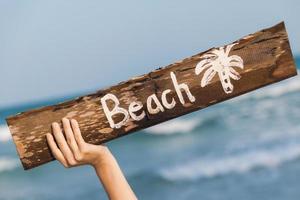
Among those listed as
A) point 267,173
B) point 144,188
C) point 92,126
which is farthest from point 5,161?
point 92,126

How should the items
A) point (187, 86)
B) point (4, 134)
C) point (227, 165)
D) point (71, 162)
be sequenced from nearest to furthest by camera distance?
point (71, 162)
point (187, 86)
point (227, 165)
point (4, 134)

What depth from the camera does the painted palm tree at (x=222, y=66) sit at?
5.24 feet

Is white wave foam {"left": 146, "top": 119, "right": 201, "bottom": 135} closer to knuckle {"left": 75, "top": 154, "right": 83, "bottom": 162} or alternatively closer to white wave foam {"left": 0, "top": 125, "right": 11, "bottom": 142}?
white wave foam {"left": 0, "top": 125, "right": 11, "bottom": 142}

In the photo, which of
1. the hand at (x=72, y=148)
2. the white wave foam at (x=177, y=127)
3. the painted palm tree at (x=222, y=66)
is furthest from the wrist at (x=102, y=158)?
the white wave foam at (x=177, y=127)

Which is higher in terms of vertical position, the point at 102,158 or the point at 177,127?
the point at 102,158

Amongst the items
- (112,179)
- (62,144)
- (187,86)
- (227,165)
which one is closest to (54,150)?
(62,144)

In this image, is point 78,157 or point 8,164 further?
point 8,164

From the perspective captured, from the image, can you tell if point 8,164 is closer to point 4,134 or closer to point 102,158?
point 4,134

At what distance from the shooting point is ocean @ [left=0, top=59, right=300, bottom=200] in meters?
10.1

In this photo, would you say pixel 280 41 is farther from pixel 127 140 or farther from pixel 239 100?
pixel 239 100

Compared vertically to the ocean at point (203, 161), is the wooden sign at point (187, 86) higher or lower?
higher

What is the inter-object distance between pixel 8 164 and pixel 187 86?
12.2m

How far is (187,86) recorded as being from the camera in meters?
1.61

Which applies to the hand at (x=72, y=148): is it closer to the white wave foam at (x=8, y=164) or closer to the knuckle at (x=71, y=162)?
the knuckle at (x=71, y=162)
